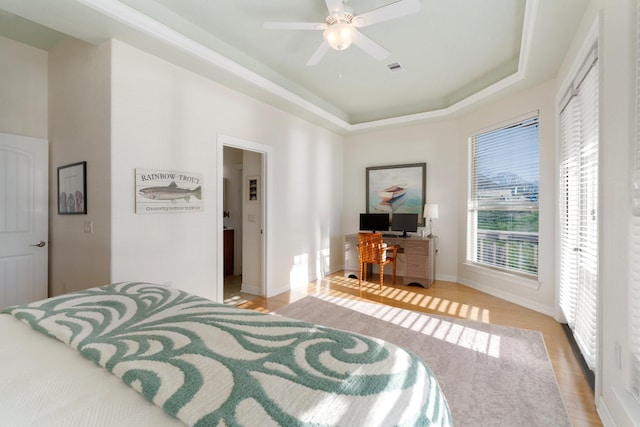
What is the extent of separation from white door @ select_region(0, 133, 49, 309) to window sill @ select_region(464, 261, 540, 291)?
209 inches

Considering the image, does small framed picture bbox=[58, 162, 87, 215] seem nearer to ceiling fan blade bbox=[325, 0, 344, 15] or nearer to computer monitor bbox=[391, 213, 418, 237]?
ceiling fan blade bbox=[325, 0, 344, 15]

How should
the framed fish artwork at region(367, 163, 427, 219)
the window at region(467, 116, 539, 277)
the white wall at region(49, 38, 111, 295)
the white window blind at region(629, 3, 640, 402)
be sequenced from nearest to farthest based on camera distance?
the white window blind at region(629, 3, 640, 402)
the white wall at region(49, 38, 111, 295)
the window at region(467, 116, 539, 277)
the framed fish artwork at region(367, 163, 427, 219)

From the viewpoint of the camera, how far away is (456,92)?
436cm

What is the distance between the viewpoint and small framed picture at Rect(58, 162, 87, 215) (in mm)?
2635

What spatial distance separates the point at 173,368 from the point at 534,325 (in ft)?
11.3

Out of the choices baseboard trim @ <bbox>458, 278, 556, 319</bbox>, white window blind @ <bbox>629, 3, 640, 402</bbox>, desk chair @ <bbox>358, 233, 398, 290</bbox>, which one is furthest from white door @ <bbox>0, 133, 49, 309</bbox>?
baseboard trim @ <bbox>458, 278, 556, 319</bbox>

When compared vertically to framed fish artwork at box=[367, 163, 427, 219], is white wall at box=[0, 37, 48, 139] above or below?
above

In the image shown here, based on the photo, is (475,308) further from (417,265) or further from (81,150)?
(81,150)

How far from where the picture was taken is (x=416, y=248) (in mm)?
4406

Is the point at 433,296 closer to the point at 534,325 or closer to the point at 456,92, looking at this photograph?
the point at 534,325

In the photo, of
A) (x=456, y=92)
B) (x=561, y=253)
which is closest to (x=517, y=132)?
(x=456, y=92)

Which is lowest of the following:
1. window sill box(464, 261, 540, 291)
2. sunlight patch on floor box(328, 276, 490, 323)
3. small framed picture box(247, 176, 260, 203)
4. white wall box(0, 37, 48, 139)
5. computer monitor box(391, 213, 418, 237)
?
sunlight patch on floor box(328, 276, 490, 323)

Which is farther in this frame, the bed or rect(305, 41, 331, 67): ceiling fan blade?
rect(305, 41, 331, 67): ceiling fan blade

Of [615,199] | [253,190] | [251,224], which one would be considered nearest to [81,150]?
[253,190]
